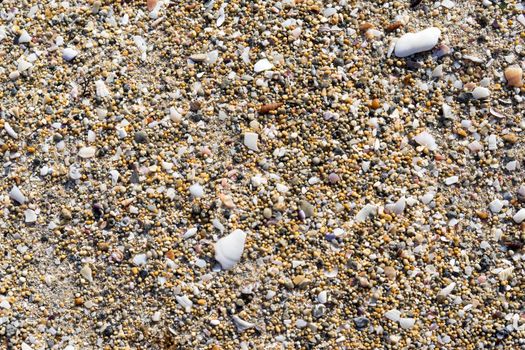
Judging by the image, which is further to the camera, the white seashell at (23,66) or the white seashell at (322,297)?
the white seashell at (23,66)

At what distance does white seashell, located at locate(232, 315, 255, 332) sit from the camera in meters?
2.67

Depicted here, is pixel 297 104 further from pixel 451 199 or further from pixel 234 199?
pixel 451 199

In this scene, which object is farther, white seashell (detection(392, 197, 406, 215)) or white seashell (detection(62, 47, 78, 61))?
white seashell (detection(62, 47, 78, 61))

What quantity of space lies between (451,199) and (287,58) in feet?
3.13

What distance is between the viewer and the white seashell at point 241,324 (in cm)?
267

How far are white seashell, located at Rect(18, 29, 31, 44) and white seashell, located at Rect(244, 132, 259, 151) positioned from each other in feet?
3.63

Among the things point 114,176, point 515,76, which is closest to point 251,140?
point 114,176

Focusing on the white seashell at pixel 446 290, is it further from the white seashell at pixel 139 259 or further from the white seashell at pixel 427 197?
the white seashell at pixel 139 259

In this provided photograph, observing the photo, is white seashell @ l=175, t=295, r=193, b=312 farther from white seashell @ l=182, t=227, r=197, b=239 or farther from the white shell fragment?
the white shell fragment

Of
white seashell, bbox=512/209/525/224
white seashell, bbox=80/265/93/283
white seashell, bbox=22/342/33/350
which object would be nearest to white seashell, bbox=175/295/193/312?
white seashell, bbox=80/265/93/283

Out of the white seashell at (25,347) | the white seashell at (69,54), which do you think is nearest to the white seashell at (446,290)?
the white seashell at (25,347)

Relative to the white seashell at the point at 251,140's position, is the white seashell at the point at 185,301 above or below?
below

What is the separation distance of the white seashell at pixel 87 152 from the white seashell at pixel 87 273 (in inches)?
19.1

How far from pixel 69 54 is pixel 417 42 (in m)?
1.56
